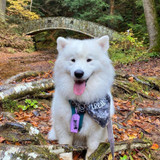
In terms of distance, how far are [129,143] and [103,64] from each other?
4.15 feet

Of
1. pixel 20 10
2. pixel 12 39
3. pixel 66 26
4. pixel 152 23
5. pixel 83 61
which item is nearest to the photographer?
pixel 83 61

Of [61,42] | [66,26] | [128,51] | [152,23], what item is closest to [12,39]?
[66,26]

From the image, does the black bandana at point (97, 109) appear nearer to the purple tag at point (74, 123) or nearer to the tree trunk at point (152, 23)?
the purple tag at point (74, 123)

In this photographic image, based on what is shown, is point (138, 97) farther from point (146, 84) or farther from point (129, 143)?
point (129, 143)

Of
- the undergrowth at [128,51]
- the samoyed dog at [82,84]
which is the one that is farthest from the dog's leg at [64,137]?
the undergrowth at [128,51]

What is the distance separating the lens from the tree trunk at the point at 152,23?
1026 centimetres

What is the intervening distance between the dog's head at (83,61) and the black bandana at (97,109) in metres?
0.19

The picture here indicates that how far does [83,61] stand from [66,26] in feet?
58.9

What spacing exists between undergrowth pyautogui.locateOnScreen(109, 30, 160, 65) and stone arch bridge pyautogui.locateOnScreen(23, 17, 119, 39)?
14.6ft

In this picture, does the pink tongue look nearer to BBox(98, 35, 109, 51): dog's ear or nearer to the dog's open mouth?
the dog's open mouth

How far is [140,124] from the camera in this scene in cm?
380

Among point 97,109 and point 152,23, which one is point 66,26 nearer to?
point 152,23

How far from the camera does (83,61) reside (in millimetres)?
2268

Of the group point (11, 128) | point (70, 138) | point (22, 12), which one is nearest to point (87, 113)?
point (70, 138)
